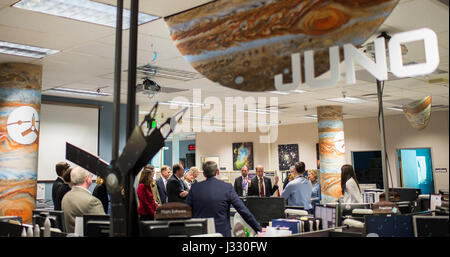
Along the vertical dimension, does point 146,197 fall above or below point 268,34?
below

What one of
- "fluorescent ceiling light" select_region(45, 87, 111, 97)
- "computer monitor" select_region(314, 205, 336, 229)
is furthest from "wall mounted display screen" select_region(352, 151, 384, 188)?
"computer monitor" select_region(314, 205, 336, 229)

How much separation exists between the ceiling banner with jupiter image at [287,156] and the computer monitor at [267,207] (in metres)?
9.10

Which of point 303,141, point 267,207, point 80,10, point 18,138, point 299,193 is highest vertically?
point 80,10

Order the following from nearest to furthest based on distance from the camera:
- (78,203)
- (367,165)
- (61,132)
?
(78,203) < (61,132) < (367,165)

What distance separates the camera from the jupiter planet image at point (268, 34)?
6.77 feet

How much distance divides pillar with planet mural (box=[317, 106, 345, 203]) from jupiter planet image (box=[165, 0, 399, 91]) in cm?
714

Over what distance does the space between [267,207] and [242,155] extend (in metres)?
10.1

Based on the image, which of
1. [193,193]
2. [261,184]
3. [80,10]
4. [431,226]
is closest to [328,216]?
[193,193]

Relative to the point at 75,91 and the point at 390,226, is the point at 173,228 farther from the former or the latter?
the point at 75,91

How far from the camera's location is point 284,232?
2.65m

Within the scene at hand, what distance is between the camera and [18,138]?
525cm

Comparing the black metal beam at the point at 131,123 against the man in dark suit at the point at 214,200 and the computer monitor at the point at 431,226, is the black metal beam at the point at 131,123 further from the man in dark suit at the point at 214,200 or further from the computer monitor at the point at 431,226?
the man in dark suit at the point at 214,200

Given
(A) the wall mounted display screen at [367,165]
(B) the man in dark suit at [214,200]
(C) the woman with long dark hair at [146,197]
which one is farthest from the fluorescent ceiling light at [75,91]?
(A) the wall mounted display screen at [367,165]

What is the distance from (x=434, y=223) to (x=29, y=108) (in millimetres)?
4991
